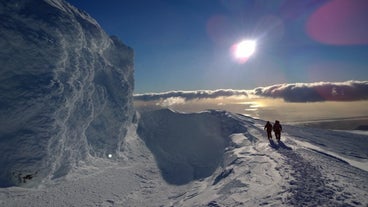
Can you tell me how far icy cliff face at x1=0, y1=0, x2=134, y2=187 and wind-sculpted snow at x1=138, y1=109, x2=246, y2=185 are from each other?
30.2ft

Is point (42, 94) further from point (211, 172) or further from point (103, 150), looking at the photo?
point (211, 172)

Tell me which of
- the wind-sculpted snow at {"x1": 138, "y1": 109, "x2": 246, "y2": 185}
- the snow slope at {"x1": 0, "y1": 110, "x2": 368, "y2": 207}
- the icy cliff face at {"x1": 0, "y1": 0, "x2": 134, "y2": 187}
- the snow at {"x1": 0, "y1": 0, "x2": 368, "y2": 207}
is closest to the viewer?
the snow slope at {"x1": 0, "y1": 110, "x2": 368, "y2": 207}

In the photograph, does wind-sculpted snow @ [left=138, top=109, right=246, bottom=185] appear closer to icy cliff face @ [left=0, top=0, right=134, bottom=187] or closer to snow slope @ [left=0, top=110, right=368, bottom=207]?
snow slope @ [left=0, top=110, right=368, bottom=207]

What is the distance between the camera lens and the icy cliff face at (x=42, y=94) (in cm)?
2930

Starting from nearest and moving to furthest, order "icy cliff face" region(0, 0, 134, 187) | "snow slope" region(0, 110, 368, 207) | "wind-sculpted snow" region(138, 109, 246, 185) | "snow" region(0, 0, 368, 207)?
"snow slope" region(0, 110, 368, 207) → "snow" region(0, 0, 368, 207) → "icy cliff face" region(0, 0, 134, 187) → "wind-sculpted snow" region(138, 109, 246, 185)

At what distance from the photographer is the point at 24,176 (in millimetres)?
28406

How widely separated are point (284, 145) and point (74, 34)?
92.8 ft

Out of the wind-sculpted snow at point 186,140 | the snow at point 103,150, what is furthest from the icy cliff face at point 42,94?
the wind-sculpted snow at point 186,140

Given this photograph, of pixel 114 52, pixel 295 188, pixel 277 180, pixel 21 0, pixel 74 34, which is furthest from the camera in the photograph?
pixel 114 52

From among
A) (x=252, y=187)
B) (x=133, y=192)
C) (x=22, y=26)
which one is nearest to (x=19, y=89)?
(x=22, y=26)

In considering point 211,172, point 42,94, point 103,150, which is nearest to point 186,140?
point 103,150

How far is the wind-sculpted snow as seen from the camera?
38.4 metres

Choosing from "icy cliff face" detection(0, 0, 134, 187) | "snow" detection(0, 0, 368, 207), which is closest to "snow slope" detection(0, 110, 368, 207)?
"snow" detection(0, 0, 368, 207)

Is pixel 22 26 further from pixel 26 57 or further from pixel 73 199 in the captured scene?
pixel 73 199
